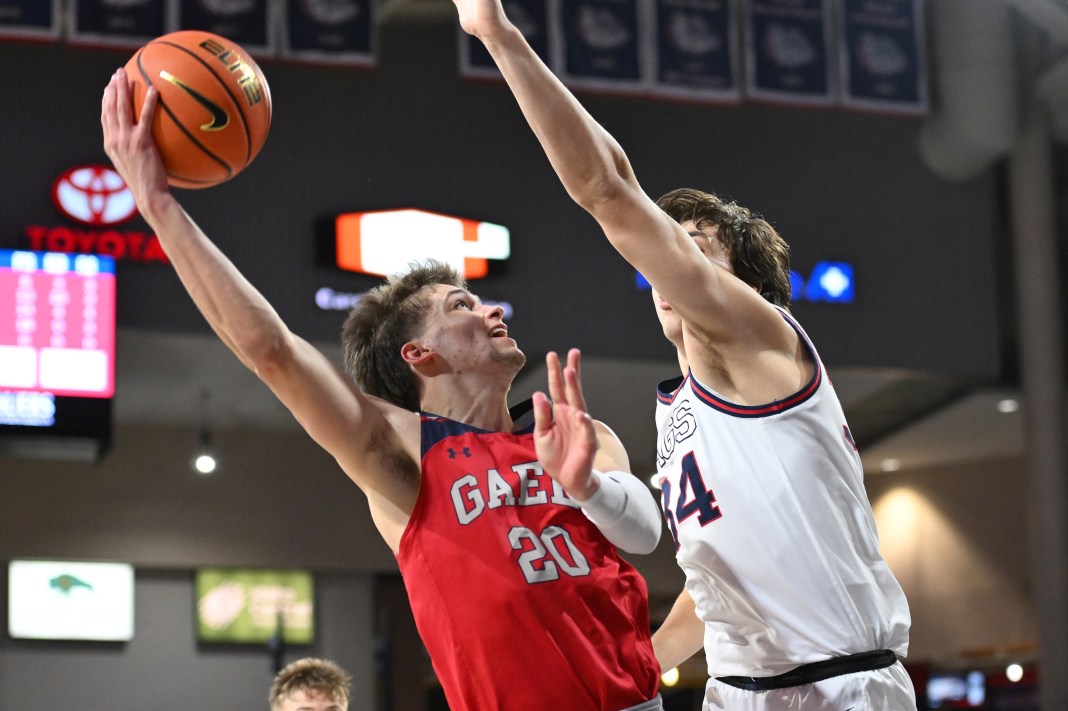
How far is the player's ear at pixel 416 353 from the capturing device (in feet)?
12.1

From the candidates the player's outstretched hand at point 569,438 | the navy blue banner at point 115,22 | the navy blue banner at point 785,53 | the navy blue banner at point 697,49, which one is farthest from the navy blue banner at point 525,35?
the player's outstretched hand at point 569,438

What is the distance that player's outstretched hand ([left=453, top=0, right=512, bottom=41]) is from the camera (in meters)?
3.10

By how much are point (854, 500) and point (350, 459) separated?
3.86ft

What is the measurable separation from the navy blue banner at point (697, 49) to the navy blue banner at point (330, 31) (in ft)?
7.33

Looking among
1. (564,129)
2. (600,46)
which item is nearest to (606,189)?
(564,129)

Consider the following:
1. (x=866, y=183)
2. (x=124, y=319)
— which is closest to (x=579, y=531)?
(x=124, y=319)

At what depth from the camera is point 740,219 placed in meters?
3.57

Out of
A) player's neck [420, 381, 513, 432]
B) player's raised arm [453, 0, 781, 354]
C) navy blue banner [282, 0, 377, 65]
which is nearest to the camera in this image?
player's raised arm [453, 0, 781, 354]

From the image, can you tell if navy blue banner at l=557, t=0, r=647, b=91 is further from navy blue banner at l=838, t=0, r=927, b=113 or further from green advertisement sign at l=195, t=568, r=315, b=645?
green advertisement sign at l=195, t=568, r=315, b=645

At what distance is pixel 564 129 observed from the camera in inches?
122

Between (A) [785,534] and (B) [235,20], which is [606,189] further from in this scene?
(B) [235,20]

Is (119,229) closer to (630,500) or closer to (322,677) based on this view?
(322,677)

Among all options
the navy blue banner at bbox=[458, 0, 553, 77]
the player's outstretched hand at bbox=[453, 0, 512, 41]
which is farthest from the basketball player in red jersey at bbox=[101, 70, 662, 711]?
the navy blue banner at bbox=[458, 0, 553, 77]

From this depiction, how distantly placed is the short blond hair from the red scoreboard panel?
371cm
